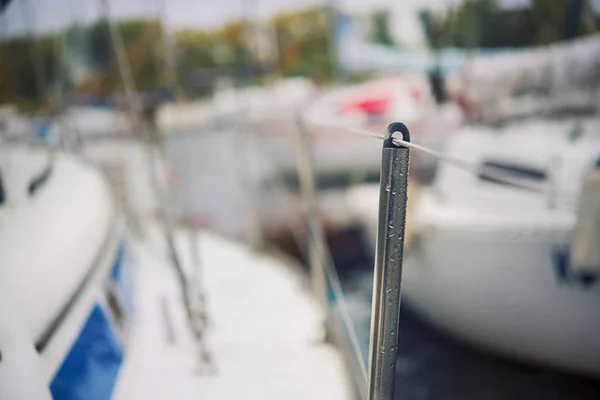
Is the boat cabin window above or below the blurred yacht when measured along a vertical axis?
above

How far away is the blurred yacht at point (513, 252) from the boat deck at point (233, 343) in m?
0.99

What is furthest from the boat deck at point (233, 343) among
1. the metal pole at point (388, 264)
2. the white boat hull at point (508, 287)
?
the white boat hull at point (508, 287)

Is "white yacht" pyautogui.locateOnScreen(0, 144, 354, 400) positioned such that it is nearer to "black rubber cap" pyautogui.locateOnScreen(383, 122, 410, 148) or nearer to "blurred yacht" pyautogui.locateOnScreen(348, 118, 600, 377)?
"black rubber cap" pyautogui.locateOnScreen(383, 122, 410, 148)

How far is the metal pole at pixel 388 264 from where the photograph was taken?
728mm

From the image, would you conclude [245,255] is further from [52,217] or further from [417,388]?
[52,217]

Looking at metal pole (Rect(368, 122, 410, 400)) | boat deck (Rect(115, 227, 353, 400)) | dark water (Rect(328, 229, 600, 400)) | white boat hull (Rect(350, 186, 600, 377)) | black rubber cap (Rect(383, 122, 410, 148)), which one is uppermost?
black rubber cap (Rect(383, 122, 410, 148))

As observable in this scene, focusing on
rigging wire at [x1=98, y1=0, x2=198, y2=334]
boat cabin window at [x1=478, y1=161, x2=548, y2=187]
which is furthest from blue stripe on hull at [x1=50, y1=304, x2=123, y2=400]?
boat cabin window at [x1=478, y1=161, x2=548, y2=187]

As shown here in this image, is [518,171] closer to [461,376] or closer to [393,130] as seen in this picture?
[461,376]

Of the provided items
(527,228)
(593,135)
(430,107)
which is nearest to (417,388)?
(527,228)

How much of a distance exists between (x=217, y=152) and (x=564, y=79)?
5.99 metres

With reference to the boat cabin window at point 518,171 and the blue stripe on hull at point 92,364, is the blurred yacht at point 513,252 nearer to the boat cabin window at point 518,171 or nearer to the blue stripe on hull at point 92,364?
the boat cabin window at point 518,171

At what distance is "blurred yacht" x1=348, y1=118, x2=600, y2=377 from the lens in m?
2.40

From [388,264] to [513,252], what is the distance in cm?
203

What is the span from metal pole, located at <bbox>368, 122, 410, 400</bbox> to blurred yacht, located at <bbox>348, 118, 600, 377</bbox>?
1.63 m
